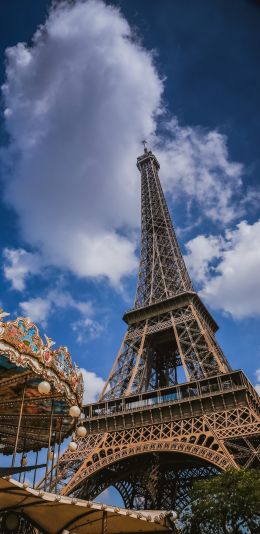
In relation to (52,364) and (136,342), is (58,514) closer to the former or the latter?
(52,364)

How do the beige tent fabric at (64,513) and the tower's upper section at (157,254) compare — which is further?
the tower's upper section at (157,254)

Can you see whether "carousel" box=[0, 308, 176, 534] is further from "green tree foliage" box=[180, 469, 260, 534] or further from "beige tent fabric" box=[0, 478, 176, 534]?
"green tree foliage" box=[180, 469, 260, 534]

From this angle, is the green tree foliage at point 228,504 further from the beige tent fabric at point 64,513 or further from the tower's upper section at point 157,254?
the tower's upper section at point 157,254

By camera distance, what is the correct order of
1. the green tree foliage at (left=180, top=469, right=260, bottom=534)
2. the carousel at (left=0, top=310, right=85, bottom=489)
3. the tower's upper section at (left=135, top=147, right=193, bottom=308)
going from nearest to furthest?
the carousel at (left=0, top=310, right=85, bottom=489) → the green tree foliage at (left=180, top=469, right=260, bottom=534) → the tower's upper section at (left=135, top=147, right=193, bottom=308)

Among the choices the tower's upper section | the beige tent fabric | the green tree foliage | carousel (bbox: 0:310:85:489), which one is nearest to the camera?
the beige tent fabric

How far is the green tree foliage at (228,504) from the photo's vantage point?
15.9 meters

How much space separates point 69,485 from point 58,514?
1706 centimetres

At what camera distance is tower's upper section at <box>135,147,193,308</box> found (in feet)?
124

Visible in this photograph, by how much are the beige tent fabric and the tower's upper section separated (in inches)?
1038

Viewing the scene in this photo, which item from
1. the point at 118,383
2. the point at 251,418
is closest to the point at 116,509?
the point at 251,418

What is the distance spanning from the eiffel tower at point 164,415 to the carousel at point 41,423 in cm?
527

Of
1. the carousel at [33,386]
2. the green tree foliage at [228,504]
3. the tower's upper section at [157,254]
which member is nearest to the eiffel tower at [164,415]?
the tower's upper section at [157,254]

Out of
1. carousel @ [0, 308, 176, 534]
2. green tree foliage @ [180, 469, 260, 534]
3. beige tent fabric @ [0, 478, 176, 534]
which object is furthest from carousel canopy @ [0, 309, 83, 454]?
green tree foliage @ [180, 469, 260, 534]

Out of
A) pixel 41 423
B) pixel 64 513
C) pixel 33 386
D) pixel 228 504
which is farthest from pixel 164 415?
pixel 64 513
